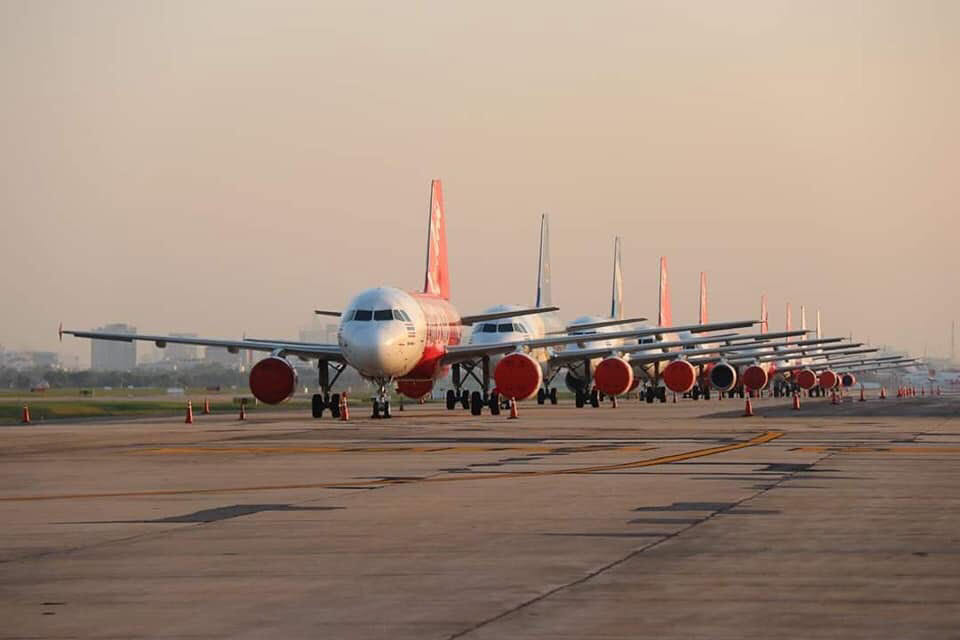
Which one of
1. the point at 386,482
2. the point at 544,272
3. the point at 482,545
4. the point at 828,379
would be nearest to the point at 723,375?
the point at 544,272

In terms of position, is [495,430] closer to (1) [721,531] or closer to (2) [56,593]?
(1) [721,531]

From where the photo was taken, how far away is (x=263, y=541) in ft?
47.0

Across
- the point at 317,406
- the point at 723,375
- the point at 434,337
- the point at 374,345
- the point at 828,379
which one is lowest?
the point at 317,406

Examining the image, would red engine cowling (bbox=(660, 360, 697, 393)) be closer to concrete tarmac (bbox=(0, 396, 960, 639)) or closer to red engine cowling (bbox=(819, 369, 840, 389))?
concrete tarmac (bbox=(0, 396, 960, 639))

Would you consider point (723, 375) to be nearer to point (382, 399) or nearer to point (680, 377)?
point (680, 377)

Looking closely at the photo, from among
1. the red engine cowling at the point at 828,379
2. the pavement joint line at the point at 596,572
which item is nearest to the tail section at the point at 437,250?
the pavement joint line at the point at 596,572

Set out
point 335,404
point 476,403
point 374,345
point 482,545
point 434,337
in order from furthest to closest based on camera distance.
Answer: point 476,403 < point 434,337 < point 335,404 < point 374,345 < point 482,545

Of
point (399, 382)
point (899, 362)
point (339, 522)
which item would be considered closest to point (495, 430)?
point (399, 382)

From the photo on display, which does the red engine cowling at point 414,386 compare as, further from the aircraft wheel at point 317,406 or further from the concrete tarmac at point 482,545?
the concrete tarmac at point 482,545

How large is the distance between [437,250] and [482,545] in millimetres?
49959

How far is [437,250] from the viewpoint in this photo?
63562 mm

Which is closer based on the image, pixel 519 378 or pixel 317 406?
pixel 519 378

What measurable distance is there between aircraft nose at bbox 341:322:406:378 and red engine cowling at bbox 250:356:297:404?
79.9 inches

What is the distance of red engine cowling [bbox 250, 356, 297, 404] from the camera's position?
162ft
